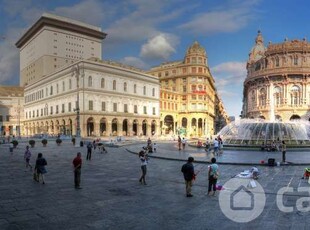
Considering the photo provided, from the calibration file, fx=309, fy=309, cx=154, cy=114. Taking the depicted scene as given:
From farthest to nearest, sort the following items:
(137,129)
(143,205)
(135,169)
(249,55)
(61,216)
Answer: (249,55) → (137,129) → (135,169) → (143,205) → (61,216)

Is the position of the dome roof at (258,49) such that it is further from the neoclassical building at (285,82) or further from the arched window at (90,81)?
the arched window at (90,81)

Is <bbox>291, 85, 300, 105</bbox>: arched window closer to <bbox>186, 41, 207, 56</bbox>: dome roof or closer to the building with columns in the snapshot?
<bbox>186, 41, 207, 56</bbox>: dome roof

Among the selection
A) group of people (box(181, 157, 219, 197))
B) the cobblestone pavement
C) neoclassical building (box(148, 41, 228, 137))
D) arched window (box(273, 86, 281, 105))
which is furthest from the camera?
neoclassical building (box(148, 41, 228, 137))

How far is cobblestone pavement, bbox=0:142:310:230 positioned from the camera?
8172 millimetres

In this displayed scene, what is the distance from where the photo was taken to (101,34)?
4663 inches

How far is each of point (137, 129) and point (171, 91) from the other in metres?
19.7

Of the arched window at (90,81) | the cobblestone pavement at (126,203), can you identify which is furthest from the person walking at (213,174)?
the arched window at (90,81)

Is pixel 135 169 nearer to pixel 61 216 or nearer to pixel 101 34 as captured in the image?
pixel 61 216

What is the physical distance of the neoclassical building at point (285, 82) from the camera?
7044 centimetres

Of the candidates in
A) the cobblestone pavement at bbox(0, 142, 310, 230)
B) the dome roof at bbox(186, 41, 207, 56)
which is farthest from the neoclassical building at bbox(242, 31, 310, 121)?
the cobblestone pavement at bbox(0, 142, 310, 230)

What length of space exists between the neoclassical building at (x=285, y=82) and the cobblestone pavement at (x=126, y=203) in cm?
5918

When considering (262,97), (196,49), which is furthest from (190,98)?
(262,97)

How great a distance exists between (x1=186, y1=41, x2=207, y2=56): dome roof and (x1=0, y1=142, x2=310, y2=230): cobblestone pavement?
7253 centimetres

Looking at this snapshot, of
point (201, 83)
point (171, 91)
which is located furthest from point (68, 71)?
point (201, 83)
